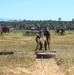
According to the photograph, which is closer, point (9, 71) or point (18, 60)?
point (9, 71)

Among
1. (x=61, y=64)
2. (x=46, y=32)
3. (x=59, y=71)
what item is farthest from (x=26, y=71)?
(x=46, y=32)

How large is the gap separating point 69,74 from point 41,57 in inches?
245

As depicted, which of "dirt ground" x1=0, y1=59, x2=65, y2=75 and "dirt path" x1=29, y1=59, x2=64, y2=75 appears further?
"dirt path" x1=29, y1=59, x2=64, y2=75

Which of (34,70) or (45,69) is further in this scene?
(45,69)

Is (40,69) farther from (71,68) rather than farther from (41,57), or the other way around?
(41,57)

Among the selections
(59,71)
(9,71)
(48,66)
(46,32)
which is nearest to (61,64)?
(48,66)

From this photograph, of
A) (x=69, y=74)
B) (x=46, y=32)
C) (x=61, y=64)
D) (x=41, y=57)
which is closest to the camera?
(x=69, y=74)

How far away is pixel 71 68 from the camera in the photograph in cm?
1797

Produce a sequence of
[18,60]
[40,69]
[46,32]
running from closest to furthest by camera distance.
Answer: [40,69], [18,60], [46,32]

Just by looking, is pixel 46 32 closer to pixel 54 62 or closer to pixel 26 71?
pixel 54 62

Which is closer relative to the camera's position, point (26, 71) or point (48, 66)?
point (26, 71)

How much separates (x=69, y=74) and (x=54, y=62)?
4363mm

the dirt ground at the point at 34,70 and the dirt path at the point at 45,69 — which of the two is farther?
the dirt path at the point at 45,69

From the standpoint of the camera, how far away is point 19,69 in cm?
1750
